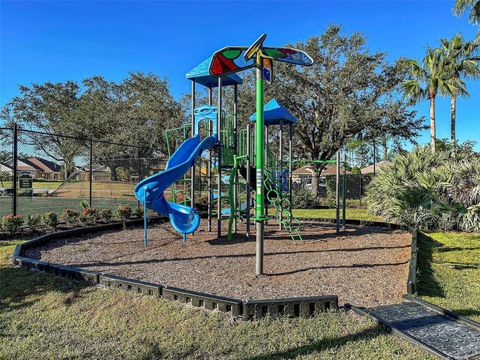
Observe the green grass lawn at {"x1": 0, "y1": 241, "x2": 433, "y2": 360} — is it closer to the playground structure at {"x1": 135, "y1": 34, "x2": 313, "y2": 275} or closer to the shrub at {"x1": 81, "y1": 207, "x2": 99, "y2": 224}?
the playground structure at {"x1": 135, "y1": 34, "x2": 313, "y2": 275}

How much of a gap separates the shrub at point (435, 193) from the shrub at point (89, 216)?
8546 millimetres

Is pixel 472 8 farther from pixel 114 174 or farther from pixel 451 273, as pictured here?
pixel 114 174

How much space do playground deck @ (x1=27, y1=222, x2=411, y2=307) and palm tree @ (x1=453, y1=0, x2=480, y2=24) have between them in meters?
9.32

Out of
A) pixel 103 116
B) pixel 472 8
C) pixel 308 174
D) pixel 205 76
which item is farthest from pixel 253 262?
pixel 308 174

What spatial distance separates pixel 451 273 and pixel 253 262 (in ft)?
9.53

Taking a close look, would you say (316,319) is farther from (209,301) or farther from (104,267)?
(104,267)

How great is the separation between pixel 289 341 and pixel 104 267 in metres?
3.32

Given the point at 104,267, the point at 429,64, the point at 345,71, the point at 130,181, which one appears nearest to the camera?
the point at 104,267

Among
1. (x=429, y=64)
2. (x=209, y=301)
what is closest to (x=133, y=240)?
(x=209, y=301)

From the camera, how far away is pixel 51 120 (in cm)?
3988

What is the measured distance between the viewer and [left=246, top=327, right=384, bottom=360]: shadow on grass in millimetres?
2635

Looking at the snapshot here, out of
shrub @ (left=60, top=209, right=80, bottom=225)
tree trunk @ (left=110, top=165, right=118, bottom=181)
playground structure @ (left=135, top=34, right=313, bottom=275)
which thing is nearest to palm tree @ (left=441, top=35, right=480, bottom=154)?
playground structure @ (left=135, top=34, right=313, bottom=275)

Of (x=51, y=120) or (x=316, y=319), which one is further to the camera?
(x=51, y=120)

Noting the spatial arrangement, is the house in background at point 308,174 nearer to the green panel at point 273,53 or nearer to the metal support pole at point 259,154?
the green panel at point 273,53
